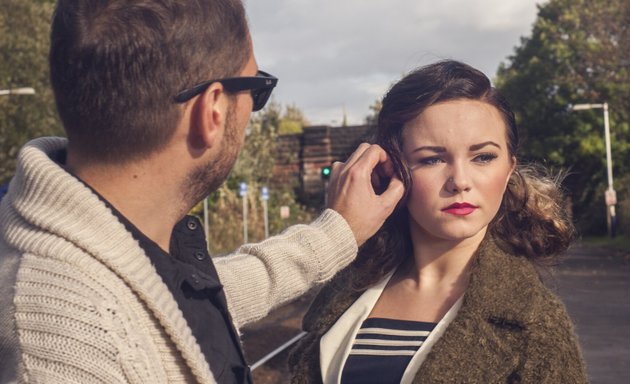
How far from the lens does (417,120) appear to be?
3.20 meters

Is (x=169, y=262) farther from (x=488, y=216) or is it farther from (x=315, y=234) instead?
(x=488, y=216)

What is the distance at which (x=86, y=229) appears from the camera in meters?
1.92

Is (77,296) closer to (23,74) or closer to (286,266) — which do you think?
(286,266)

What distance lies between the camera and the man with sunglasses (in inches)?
71.6

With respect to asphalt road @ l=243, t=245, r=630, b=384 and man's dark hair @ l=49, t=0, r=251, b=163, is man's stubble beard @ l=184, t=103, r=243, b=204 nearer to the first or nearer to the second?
man's dark hair @ l=49, t=0, r=251, b=163

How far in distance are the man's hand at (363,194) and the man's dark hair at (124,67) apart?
39.0 inches

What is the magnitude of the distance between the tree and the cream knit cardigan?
42245 mm

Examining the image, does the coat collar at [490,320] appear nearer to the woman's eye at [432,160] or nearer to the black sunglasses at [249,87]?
the woman's eye at [432,160]

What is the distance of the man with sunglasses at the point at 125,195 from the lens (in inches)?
71.6

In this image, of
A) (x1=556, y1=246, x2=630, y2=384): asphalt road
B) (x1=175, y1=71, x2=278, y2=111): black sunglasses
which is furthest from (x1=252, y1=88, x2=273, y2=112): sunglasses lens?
(x1=556, y1=246, x2=630, y2=384): asphalt road

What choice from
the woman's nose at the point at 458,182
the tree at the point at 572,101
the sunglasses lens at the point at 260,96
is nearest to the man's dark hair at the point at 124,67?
the sunglasses lens at the point at 260,96

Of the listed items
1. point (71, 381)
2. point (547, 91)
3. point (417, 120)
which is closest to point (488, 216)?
point (417, 120)

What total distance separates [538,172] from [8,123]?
33.5 meters

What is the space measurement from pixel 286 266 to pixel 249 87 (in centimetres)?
78
